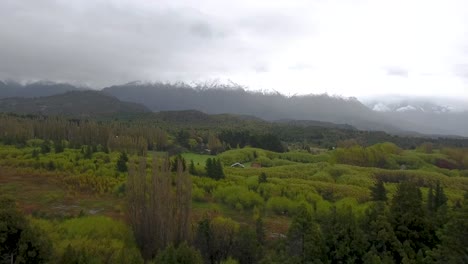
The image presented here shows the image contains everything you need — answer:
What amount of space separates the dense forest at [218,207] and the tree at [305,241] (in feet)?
0.23

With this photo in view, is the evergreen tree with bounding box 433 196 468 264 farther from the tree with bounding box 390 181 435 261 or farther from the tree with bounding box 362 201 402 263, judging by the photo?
the tree with bounding box 390 181 435 261

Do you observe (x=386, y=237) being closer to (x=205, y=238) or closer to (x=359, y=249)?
(x=359, y=249)

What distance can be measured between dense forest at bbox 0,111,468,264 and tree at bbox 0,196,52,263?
52 millimetres

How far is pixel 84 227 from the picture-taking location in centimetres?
3106

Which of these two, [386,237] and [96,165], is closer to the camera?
[386,237]

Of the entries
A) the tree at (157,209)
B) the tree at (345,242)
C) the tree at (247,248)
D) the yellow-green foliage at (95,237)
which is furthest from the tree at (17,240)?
the tree at (345,242)

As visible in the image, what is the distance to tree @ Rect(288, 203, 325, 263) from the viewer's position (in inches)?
939

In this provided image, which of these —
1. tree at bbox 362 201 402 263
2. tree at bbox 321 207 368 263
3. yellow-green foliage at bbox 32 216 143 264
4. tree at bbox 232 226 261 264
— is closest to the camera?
tree at bbox 362 201 402 263


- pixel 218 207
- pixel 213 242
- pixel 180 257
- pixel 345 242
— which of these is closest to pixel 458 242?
pixel 345 242

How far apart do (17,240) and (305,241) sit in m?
17.0

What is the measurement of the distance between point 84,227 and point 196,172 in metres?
30.2

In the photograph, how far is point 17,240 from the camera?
1988 centimetres

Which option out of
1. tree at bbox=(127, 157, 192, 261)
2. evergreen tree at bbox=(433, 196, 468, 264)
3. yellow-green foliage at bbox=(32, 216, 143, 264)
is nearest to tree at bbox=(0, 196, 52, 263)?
yellow-green foliage at bbox=(32, 216, 143, 264)

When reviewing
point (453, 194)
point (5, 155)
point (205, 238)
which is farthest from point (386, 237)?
point (5, 155)
